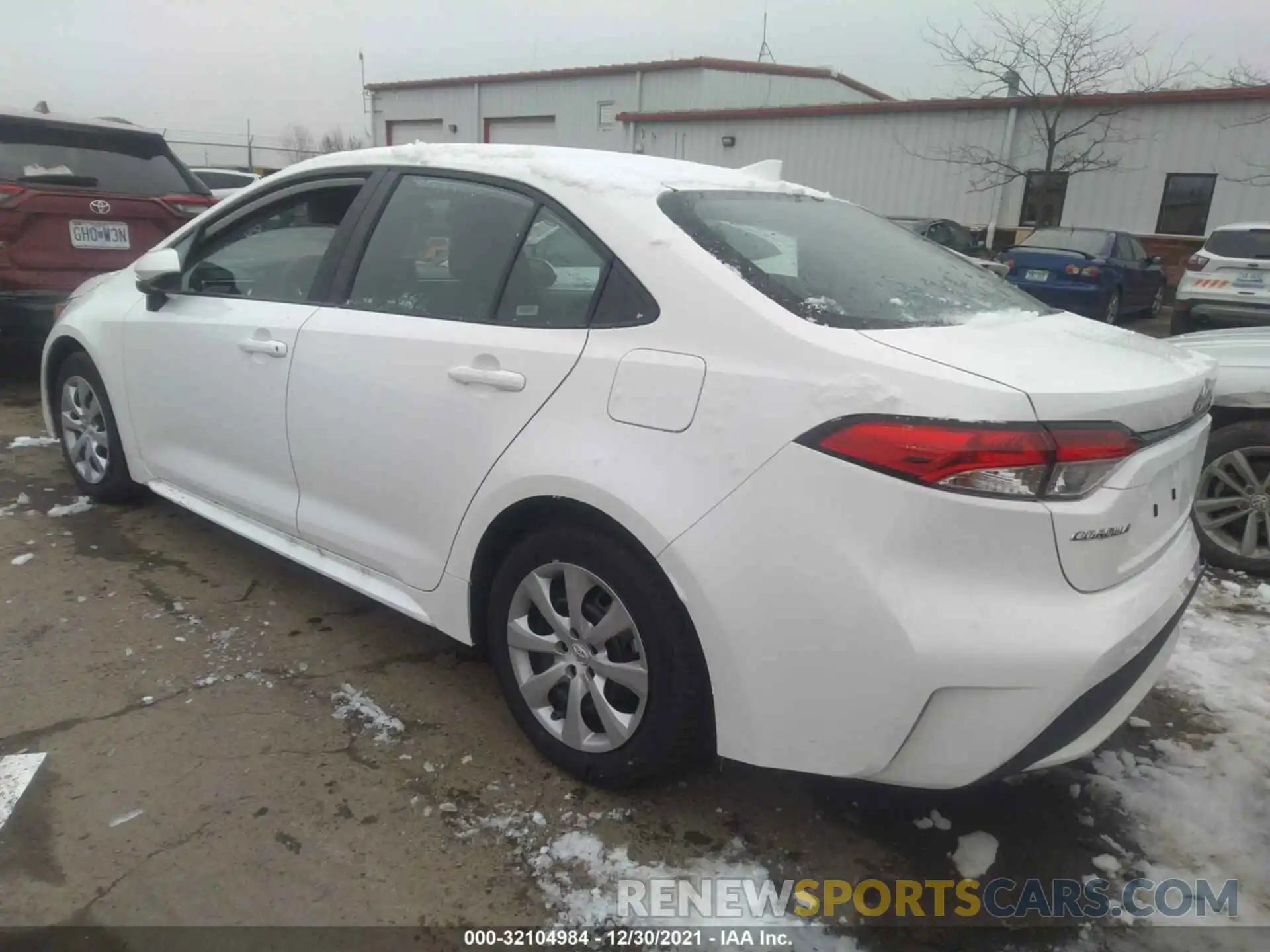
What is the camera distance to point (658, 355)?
2.12 meters

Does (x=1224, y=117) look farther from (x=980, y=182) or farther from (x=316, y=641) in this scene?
(x=316, y=641)

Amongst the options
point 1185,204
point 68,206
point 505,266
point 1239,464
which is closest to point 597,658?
point 505,266

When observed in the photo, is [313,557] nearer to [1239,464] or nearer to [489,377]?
[489,377]

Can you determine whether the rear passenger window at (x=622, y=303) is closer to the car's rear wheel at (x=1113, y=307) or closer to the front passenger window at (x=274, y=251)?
the front passenger window at (x=274, y=251)

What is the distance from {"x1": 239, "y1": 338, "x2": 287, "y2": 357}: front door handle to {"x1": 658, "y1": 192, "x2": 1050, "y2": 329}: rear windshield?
1.41 metres

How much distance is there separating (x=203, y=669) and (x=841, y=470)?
87.8 inches

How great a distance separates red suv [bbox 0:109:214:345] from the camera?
5840mm

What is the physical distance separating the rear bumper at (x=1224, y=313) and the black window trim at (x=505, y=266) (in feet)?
28.8

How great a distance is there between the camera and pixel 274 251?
3305 millimetres

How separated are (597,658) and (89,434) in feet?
10.3

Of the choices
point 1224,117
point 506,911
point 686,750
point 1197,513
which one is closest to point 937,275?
point 686,750

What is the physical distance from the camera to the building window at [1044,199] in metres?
18.8

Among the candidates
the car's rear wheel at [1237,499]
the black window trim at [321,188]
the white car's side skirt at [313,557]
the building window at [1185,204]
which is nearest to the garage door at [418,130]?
the building window at [1185,204]

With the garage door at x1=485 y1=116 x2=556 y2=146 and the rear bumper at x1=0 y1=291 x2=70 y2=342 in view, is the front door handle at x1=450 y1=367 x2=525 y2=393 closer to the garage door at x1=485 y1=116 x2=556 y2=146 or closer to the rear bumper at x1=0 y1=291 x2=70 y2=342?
the rear bumper at x1=0 y1=291 x2=70 y2=342
